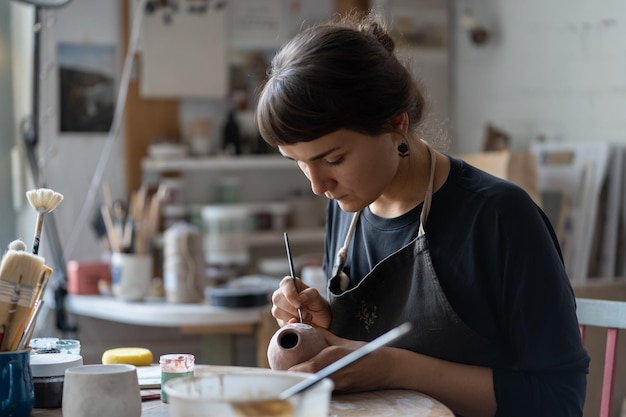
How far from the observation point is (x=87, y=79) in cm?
390

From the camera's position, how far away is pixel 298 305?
1.55m

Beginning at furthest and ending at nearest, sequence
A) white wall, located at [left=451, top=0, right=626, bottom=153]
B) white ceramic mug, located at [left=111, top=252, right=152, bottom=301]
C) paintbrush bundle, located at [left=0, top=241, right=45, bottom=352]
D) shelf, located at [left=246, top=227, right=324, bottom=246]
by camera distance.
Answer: shelf, located at [left=246, top=227, right=324, bottom=246] < white wall, located at [left=451, top=0, right=626, bottom=153] < white ceramic mug, located at [left=111, top=252, right=152, bottom=301] < paintbrush bundle, located at [left=0, top=241, right=45, bottom=352]

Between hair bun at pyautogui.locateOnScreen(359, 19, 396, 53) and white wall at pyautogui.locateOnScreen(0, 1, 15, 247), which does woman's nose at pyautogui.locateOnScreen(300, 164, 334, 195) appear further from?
white wall at pyautogui.locateOnScreen(0, 1, 15, 247)

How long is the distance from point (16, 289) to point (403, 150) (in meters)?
0.73

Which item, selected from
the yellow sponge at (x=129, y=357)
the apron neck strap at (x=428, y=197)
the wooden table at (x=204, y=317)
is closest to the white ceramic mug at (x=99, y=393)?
the yellow sponge at (x=129, y=357)

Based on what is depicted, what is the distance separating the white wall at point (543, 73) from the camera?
11.0ft

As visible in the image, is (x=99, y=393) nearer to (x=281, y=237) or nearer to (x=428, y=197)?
(x=428, y=197)

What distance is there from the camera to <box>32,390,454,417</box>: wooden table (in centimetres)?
125

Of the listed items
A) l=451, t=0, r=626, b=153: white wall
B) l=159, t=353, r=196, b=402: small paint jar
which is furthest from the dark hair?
l=451, t=0, r=626, b=153: white wall

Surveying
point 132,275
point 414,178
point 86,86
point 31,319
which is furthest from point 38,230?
point 86,86

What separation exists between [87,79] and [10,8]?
16.7 inches

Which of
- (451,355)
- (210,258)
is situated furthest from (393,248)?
(210,258)

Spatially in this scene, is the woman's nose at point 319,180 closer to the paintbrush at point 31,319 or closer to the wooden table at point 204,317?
the paintbrush at point 31,319

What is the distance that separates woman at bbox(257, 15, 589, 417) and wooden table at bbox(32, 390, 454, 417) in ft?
0.08
